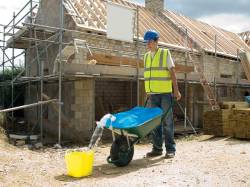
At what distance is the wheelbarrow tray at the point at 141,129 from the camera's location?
487 centimetres

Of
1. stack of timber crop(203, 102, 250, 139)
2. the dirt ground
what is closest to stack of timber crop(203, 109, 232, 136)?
stack of timber crop(203, 102, 250, 139)

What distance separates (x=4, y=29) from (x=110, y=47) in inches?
144

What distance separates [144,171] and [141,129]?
1.98ft

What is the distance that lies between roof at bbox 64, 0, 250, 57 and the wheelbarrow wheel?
18.6 feet

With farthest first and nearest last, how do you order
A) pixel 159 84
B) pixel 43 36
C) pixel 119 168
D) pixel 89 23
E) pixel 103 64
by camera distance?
pixel 43 36
pixel 89 23
pixel 103 64
pixel 159 84
pixel 119 168

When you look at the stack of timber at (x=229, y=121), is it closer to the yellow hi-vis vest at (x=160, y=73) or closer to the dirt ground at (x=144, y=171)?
the dirt ground at (x=144, y=171)

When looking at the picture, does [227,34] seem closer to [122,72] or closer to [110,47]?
[110,47]

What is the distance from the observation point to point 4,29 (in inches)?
445

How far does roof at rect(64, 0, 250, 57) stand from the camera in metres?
10.6

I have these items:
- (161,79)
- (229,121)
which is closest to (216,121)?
(229,121)

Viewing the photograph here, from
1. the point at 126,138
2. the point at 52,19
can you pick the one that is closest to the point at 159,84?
the point at 126,138

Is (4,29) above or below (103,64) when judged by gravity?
above

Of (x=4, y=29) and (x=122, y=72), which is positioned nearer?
(x=122, y=72)

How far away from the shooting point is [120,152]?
16.5 feet
